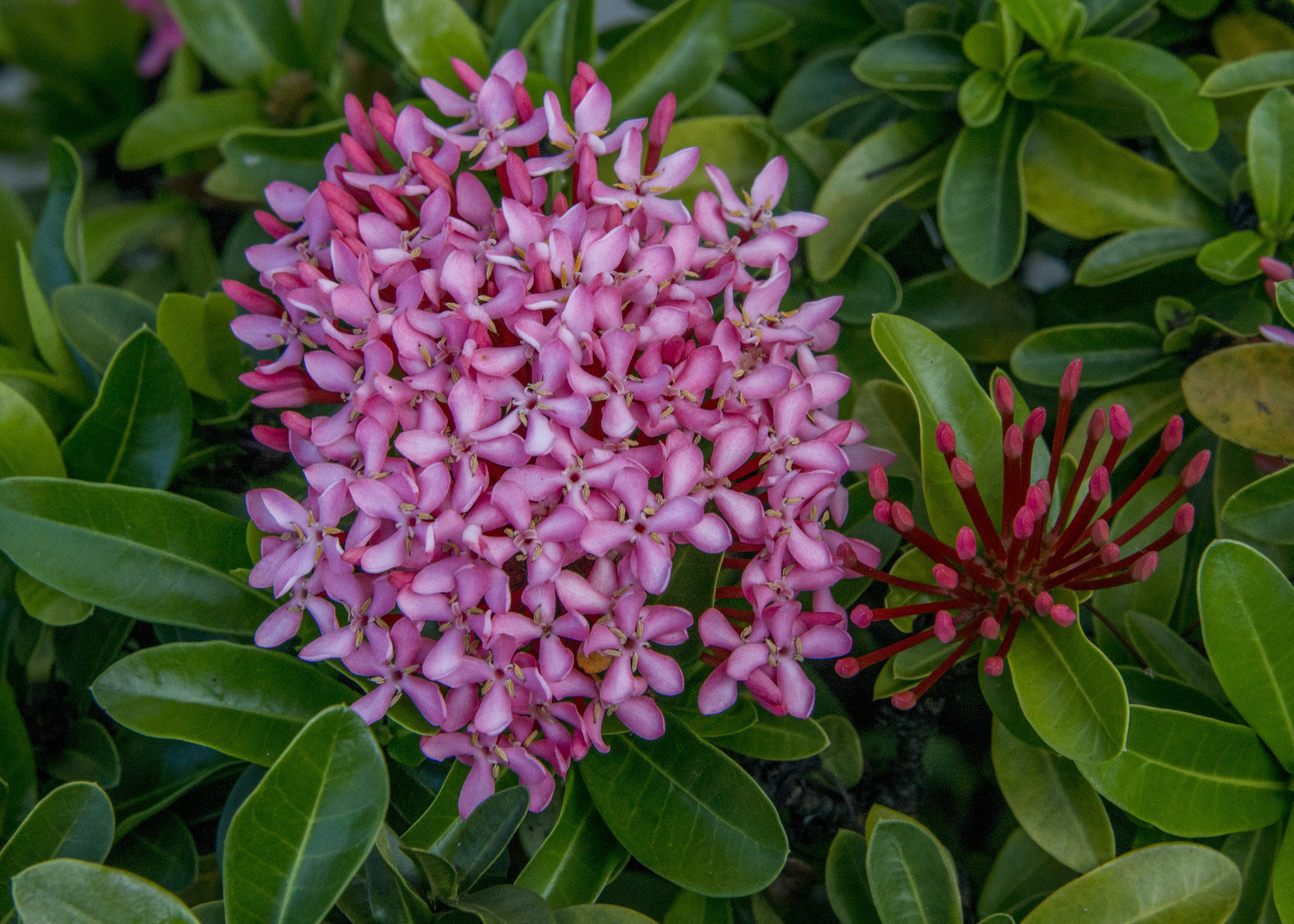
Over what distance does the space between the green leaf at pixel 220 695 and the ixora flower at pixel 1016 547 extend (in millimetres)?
399

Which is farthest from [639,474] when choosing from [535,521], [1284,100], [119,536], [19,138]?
[19,138]

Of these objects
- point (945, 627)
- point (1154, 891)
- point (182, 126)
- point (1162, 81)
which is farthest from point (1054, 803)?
point (182, 126)

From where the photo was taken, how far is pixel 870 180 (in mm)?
948

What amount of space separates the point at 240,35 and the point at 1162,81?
965 mm

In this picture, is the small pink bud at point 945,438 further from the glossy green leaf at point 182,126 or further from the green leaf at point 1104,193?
the glossy green leaf at point 182,126

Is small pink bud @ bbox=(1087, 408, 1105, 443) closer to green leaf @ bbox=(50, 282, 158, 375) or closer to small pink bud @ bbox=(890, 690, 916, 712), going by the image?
small pink bud @ bbox=(890, 690, 916, 712)

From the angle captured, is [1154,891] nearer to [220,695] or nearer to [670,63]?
Result: [220,695]

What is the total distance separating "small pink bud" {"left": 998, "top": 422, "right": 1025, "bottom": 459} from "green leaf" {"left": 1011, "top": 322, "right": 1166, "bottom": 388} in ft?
0.65

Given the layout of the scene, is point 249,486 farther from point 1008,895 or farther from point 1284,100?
point 1284,100

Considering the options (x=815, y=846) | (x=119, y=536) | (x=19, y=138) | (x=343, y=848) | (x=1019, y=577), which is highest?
(x=19, y=138)

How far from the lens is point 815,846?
86 centimetres

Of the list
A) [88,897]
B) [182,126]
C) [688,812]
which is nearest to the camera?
[88,897]

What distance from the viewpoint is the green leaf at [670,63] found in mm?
964

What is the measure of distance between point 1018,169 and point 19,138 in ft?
4.53
